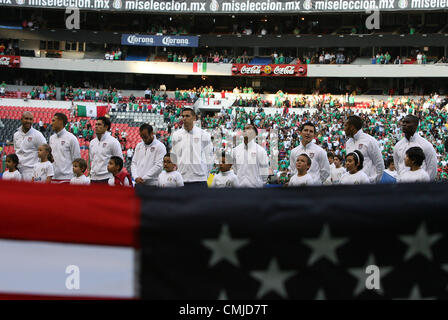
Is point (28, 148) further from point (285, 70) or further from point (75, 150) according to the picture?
point (285, 70)

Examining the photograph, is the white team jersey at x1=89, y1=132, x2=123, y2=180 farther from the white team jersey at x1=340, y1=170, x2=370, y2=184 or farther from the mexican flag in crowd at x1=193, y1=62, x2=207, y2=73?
the mexican flag in crowd at x1=193, y1=62, x2=207, y2=73

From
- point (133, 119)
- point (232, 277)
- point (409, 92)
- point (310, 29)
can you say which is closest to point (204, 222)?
point (232, 277)

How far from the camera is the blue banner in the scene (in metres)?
44.8

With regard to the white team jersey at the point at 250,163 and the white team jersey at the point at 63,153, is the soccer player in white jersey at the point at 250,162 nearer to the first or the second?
the white team jersey at the point at 250,163

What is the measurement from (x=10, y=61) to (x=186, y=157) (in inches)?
1569

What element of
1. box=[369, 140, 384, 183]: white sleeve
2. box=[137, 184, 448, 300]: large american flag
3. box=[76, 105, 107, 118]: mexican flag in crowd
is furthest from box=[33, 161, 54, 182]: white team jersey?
box=[76, 105, 107, 118]: mexican flag in crowd

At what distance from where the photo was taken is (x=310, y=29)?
45562mm

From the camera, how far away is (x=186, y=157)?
849 centimetres

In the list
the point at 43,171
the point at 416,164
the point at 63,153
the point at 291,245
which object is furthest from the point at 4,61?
the point at 291,245

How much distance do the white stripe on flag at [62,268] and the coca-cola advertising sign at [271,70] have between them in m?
41.4

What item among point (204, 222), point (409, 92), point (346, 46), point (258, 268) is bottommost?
point (258, 268)

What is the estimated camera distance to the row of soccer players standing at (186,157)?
8.13 metres

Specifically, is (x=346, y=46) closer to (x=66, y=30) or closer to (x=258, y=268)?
(x=66, y=30)

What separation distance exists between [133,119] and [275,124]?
946 cm
